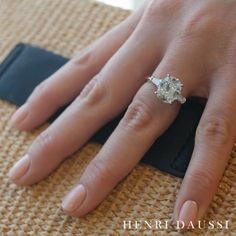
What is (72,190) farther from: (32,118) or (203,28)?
(203,28)

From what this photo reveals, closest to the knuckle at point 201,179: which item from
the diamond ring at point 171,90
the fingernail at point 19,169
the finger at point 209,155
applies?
the finger at point 209,155

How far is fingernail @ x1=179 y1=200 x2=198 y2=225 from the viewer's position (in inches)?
22.3

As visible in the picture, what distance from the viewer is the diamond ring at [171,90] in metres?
0.63

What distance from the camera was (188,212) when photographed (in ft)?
1.86

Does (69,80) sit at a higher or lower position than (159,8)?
lower

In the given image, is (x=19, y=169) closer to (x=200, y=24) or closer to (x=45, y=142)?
(x=45, y=142)

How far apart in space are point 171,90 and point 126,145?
0.10 m

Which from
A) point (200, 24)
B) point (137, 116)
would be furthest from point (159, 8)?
point (137, 116)

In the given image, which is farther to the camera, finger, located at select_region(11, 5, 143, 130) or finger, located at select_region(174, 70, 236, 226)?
finger, located at select_region(11, 5, 143, 130)

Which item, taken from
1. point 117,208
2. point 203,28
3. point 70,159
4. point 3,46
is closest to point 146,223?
point 117,208

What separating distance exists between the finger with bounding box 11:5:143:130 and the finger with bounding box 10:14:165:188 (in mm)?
41

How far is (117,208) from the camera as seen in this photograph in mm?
612

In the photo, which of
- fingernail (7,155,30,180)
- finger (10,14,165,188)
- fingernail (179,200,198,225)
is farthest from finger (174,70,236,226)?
fingernail (7,155,30,180)

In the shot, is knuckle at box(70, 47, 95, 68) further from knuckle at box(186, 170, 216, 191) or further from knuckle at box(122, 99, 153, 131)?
knuckle at box(186, 170, 216, 191)
